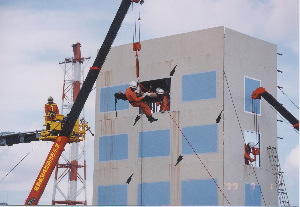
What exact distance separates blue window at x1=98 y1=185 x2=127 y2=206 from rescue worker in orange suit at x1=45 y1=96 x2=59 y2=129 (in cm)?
917

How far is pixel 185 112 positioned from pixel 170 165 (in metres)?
3.75

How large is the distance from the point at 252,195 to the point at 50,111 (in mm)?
14399

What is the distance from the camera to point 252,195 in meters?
40.6

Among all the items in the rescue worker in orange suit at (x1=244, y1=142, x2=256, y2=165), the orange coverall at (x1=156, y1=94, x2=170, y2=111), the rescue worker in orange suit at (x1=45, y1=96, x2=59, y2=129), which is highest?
the orange coverall at (x1=156, y1=94, x2=170, y2=111)

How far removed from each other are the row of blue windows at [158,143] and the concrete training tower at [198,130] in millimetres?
69

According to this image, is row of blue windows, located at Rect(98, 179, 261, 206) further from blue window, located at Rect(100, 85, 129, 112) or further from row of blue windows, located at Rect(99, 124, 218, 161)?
blue window, located at Rect(100, 85, 129, 112)

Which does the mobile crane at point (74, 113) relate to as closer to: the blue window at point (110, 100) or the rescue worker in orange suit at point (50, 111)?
the rescue worker in orange suit at point (50, 111)

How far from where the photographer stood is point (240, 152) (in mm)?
40344

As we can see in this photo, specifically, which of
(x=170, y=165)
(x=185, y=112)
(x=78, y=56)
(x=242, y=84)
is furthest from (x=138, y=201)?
(x=78, y=56)

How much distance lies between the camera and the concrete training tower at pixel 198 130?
39.9m

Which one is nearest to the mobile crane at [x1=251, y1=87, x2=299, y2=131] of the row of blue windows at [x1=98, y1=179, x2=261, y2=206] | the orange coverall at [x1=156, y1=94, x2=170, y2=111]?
the row of blue windows at [x1=98, y1=179, x2=261, y2=206]

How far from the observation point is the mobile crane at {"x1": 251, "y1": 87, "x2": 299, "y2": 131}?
39609 millimetres

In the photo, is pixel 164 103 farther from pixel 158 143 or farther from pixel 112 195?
pixel 112 195

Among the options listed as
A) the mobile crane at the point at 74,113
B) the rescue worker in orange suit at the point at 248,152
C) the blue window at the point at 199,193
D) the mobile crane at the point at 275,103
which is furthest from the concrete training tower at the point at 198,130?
the mobile crane at the point at 74,113
